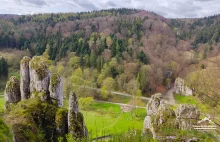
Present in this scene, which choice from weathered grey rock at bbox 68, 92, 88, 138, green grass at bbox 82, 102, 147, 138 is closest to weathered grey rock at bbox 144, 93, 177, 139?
weathered grey rock at bbox 68, 92, 88, 138

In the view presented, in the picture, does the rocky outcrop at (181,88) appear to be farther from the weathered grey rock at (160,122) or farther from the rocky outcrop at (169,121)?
the weathered grey rock at (160,122)

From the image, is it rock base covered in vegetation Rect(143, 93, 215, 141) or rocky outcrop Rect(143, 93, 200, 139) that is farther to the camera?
rocky outcrop Rect(143, 93, 200, 139)

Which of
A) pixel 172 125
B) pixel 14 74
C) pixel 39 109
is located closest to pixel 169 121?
pixel 172 125

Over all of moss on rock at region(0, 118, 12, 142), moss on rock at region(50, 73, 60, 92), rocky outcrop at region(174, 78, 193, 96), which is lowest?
rocky outcrop at region(174, 78, 193, 96)

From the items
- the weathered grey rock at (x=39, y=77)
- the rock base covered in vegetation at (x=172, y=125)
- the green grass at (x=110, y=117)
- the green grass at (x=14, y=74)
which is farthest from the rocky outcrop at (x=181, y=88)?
the weathered grey rock at (x=39, y=77)

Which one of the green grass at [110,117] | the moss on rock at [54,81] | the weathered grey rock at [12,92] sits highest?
the moss on rock at [54,81]

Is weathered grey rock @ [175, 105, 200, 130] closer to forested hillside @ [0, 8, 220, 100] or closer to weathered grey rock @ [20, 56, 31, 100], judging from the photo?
weathered grey rock @ [20, 56, 31, 100]

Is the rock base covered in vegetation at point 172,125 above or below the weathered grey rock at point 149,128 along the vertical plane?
above

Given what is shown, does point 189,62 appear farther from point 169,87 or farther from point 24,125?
point 24,125
